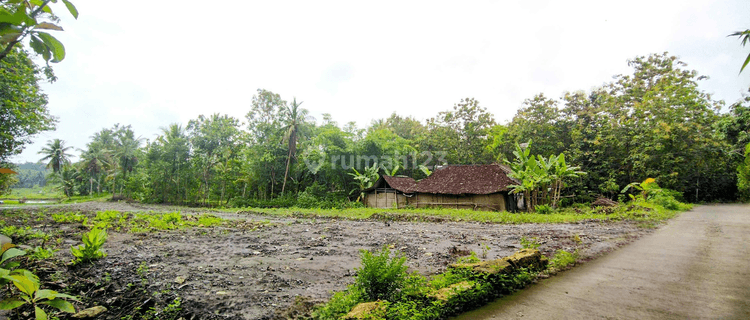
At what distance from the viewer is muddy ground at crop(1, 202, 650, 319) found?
383 centimetres

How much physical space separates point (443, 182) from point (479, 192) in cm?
319

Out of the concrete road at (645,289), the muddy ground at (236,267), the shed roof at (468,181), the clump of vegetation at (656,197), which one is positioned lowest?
the muddy ground at (236,267)

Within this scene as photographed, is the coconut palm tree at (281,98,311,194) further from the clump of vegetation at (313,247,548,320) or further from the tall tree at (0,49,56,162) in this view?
the clump of vegetation at (313,247,548,320)

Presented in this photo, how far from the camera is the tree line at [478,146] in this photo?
21.3 metres

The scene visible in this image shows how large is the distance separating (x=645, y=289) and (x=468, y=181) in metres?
17.2

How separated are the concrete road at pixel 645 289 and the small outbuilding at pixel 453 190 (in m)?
12.9

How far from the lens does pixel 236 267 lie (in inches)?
216

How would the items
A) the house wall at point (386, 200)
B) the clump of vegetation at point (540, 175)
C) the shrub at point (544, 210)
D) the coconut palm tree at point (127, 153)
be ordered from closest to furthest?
the shrub at point (544, 210), the clump of vegetation at point (540, 175), the house wall at point (386, 200), the coconut palm tree at point (127, 153)

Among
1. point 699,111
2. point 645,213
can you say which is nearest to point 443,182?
point 645,213

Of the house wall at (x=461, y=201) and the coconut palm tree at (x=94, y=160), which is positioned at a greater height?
the coconut palm tree at (x=94, y=160)

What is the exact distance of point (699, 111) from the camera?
68.7 feet

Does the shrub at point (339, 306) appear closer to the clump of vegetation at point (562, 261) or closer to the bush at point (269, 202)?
the clump of vegetation at point (562, 261)

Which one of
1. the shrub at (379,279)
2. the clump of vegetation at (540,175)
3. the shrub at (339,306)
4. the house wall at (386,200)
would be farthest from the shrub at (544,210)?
the shrub at (339,306)

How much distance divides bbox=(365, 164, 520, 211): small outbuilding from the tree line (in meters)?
2.58
